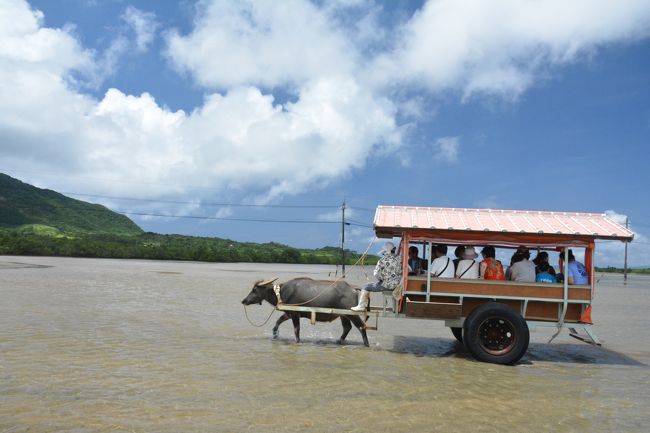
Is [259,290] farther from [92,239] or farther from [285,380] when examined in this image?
[92,239]

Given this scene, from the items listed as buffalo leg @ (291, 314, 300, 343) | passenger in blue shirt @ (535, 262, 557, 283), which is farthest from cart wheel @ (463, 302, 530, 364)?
buffalo leg @ (291, 314, 300, 343)

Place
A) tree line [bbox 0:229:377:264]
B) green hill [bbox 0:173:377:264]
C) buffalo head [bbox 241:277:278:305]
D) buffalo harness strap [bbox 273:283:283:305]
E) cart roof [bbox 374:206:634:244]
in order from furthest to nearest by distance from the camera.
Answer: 1. green hill [bbox 0:173:377:264]
2. tree line [bbox 0:229:377:264]
3. buffalo head [bbox 241:277:278:305]
4. buffalo harness strap [bbox 273:283:283:305]
5. cart roof [bbox 374:206:634:244]

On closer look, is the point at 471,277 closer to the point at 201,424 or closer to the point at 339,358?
the point at 339,358

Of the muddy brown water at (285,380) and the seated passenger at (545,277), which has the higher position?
the seated passenger at (545,277)

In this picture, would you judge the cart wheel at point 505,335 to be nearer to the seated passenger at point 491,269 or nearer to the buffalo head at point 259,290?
the seated passenger at point 491,269

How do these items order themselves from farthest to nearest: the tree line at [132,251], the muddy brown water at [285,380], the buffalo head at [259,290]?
the tree line at [132,251] < the buffalo head at [259,290] < the muddy brown water at [285,380]

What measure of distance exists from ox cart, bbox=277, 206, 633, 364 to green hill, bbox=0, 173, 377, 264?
52.4 m

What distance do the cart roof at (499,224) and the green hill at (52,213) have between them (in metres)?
112

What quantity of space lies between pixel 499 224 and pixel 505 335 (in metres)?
2.08

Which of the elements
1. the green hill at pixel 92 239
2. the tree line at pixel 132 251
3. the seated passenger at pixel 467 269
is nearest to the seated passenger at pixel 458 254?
the seated passenger at pixel 467 269

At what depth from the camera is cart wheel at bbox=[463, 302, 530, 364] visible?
9.20 m

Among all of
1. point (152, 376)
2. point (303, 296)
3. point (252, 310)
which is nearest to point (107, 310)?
point (252, 310)

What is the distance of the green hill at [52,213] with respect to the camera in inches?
4540

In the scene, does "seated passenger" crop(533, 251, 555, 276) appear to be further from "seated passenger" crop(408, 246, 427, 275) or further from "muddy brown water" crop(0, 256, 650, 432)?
"seated passenger" crop(408, 246, 427, 275)
